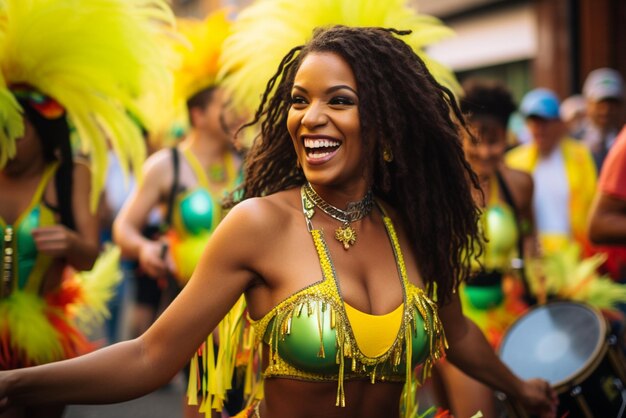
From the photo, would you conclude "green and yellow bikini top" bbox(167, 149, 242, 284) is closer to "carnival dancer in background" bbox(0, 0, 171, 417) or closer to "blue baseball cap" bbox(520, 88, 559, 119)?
"carnival dancer in background" bbox(0, 0, 171, 417)

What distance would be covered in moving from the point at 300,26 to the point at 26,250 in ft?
4.86

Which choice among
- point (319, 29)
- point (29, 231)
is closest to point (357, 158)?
point (319, 29)

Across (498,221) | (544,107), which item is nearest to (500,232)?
(498,221)

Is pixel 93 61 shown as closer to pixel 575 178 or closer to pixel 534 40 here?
pixel 575 178

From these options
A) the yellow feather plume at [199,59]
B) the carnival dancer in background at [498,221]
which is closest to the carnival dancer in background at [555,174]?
the carnival dancer in background at [498,221]

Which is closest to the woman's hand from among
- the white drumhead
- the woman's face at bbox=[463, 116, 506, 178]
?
the white drumhead

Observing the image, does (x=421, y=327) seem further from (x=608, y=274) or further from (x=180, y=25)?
(x=180, y=25)

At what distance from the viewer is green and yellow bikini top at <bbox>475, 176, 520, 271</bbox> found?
18.7 feet

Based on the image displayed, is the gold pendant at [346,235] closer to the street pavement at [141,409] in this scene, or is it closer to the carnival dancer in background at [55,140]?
the carnival dancer in background at [55,140]

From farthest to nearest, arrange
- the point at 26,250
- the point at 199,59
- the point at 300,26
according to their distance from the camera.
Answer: the point at 199,59 → the point at 300,26 → the point at 26,250

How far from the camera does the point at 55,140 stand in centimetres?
438

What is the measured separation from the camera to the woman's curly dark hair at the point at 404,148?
119 inches

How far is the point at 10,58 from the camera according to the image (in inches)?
167

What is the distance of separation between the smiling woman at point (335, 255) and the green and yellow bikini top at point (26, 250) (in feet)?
4.34
